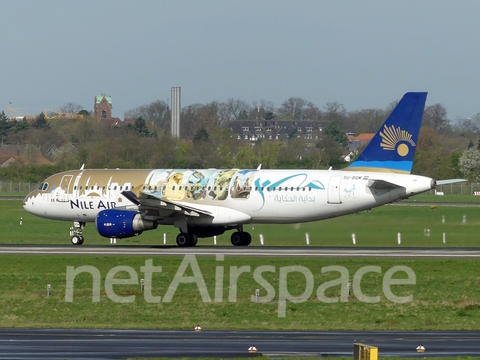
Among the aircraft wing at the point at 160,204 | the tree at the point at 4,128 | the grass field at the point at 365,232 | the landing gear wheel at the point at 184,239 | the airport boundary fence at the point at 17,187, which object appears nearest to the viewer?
the aircraft wing at the point at 160,204

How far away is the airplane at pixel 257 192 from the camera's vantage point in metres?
41.6

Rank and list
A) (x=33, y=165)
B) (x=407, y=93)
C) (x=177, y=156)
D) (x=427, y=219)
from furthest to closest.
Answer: (x=33, y=165) < (x=177, y=156) < (x=427, y=219) < (x=407, y=93)

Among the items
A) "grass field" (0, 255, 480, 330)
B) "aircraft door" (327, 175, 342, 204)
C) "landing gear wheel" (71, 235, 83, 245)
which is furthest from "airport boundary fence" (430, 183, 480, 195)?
"grass field" (0, 255, 480, 330)

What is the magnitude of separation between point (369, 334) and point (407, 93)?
22.4 meters

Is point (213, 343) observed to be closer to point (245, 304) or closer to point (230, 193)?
point (245, 304)

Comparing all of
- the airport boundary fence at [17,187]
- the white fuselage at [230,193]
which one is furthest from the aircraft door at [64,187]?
the airport boundary fence at [17,187]

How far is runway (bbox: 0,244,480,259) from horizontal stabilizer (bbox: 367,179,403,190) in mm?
2850

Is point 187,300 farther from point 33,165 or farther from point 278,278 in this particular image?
point 33,165

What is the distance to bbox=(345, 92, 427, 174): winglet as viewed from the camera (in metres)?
42.5

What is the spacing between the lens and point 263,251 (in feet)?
131

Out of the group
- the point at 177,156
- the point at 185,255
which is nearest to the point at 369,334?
the point at 185,255

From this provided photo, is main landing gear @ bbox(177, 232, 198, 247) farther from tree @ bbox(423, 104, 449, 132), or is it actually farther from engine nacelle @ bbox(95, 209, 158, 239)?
tree @ bbox(423, 104, 449, 132)

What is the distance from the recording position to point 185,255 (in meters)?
37.7

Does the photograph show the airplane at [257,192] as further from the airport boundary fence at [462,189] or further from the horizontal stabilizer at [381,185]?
the airport boundary fence at [462,189]
